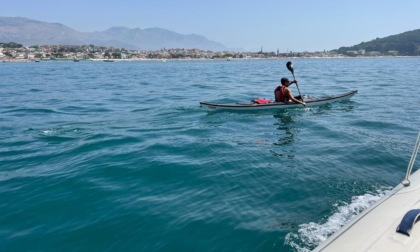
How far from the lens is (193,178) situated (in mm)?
8062

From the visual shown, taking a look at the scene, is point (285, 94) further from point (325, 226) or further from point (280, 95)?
point (325, 226)

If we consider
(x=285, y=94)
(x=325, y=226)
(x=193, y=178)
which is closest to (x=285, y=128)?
(x=285, y=94)

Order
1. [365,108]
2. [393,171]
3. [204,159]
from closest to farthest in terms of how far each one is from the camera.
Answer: [393,171], [204,159], [365,108]

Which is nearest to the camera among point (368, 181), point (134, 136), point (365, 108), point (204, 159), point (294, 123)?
point (368, 181)

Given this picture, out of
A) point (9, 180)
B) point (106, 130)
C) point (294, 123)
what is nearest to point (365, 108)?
point (294, 123)

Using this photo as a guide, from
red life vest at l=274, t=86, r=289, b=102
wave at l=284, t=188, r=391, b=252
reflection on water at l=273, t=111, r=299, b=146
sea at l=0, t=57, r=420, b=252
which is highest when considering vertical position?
red life vest at l=274, t=86, r=289, b=102

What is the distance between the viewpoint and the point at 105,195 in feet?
23.4

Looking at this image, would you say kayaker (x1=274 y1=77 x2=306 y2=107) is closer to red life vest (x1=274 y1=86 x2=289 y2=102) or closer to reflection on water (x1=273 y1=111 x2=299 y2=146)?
red life vest (x1=274 y1=86 x2=289 y2=102)

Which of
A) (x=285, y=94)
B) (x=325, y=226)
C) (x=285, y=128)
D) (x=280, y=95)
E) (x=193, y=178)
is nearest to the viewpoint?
(x=325, y=226)

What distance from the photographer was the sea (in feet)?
18.5

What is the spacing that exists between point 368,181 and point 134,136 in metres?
7.81

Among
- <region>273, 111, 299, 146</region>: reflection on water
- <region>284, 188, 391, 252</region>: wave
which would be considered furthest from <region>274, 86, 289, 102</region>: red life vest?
<region>284, 188, 391, 252</region>: wave

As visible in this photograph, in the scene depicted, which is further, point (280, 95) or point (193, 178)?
point (280, 95)

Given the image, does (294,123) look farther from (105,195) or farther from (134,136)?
(105,195)
